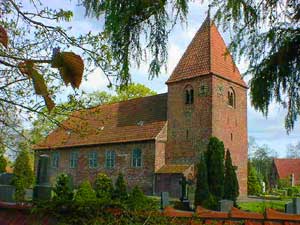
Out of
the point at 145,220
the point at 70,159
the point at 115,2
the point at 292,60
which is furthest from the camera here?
the point at 70,159

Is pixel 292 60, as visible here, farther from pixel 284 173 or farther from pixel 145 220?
pixel 284 173

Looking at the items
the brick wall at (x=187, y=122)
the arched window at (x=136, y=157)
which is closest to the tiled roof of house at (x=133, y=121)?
the arched window at (x=136, y=157)

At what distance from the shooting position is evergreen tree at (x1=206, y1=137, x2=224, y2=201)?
62.1 ft

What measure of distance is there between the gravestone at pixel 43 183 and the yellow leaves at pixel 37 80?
18.6 feet

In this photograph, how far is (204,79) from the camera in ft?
83.9

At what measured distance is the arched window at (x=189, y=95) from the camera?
2622 cm

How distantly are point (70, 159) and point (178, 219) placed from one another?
30014 millimetres

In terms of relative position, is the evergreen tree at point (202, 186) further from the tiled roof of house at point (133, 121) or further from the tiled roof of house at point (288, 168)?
the tiled roof of house at point (288, 168)

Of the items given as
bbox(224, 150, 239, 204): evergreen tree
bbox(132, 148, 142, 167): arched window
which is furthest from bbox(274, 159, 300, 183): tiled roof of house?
bbox(224, 150, 239, 204): evergreen tree

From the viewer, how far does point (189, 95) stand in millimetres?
26391

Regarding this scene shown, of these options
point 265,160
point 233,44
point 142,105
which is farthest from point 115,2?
point 265,160

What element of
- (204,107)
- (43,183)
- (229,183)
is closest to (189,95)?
(204,107)

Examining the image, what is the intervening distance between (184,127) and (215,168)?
22.9ft

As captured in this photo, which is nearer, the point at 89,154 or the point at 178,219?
the point at 178,219
